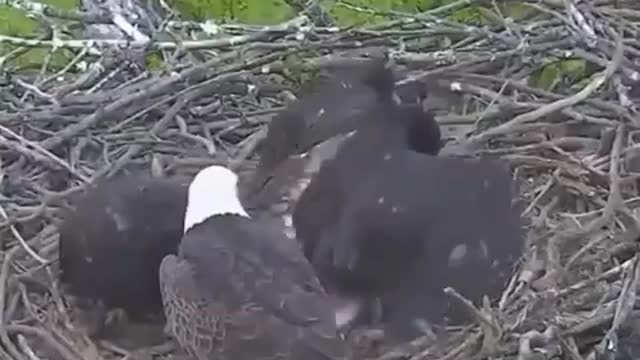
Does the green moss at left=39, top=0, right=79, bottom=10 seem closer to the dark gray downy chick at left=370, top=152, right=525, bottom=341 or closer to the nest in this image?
the nest

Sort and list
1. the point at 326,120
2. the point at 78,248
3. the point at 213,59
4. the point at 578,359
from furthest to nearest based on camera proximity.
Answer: the point at 213,59 < the point at 326,120 < the point at 78,248 < the point at 578,359

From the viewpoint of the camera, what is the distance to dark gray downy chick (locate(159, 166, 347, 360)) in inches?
108

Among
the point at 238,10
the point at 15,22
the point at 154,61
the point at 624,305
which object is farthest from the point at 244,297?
the point at 15,22

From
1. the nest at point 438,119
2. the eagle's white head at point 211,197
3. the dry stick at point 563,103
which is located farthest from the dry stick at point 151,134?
the dry stick at point 563,103

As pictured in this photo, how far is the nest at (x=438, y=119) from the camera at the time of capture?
3.12 meters

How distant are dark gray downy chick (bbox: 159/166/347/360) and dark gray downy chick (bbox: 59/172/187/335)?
0.20m

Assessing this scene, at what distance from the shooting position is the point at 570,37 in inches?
150

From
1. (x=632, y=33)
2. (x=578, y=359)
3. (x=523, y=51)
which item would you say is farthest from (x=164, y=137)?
(x=578, y=359)

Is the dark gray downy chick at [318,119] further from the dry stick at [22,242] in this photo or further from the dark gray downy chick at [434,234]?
the dry stick at [22,242]

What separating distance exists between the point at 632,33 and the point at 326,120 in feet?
2.82

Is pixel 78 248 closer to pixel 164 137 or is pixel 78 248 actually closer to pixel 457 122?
pixel 164 137

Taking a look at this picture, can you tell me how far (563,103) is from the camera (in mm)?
3498

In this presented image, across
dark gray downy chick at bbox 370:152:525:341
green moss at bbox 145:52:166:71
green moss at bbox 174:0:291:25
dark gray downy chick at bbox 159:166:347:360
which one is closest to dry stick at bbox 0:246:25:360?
dark gray downy chick at bbox 159:166:347:360

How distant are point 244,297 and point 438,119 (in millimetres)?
1190
